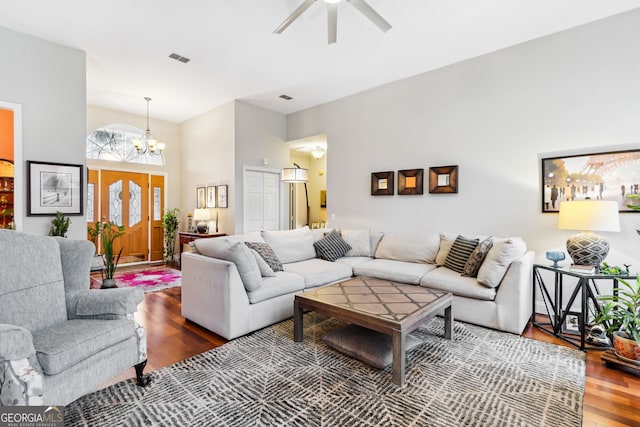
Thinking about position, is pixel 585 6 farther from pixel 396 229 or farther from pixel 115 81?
pixel 115 81

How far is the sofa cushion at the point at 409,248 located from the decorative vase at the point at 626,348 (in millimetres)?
1859

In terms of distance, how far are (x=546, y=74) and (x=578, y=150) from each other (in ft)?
3.18

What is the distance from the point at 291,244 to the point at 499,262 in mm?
2465

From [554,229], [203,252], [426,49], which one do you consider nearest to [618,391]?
[554,229]

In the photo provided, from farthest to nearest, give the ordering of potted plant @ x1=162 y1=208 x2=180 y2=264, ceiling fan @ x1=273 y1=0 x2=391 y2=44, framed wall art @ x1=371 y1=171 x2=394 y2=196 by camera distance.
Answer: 1. potted plant @ x1=162 y1=208 x2=180 y2=264
2. framed wall art @ x1=371 y1=171 x2=394 y2=196
3. ceiling fan @ x1=273 y1=0 x2=391 y2=44

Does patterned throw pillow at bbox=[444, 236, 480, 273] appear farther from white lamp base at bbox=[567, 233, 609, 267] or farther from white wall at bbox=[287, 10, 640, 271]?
white lamp base at bbox=[567, 233, 609, 267]

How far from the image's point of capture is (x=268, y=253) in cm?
341

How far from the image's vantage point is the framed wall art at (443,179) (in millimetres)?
4203

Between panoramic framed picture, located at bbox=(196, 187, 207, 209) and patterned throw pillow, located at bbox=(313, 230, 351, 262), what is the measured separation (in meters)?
3.14

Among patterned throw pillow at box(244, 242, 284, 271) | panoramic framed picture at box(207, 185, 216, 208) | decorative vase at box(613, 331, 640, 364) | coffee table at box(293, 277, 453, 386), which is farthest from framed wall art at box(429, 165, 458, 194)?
panoramic framed picture at box(207, 185, 216, 208)

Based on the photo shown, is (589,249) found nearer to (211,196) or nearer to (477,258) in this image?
(477,258)

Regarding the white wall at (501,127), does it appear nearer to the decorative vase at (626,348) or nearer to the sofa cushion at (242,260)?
the decorative vase at (626,348)

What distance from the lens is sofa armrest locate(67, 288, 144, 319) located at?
1949 mm

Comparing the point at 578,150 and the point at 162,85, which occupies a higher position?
the point at 162,85
